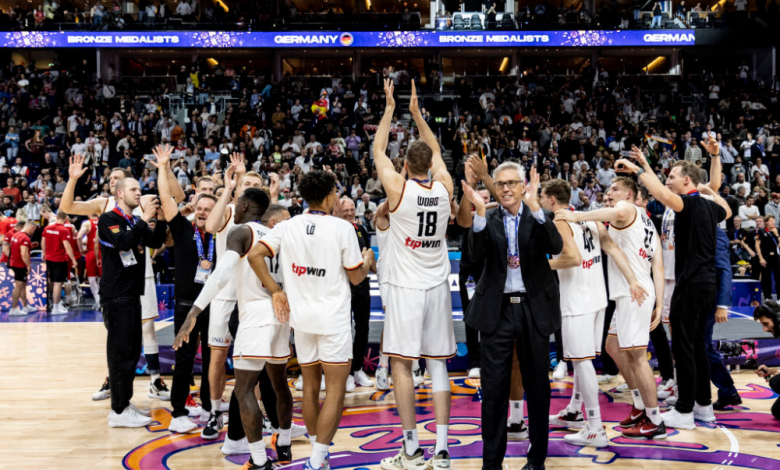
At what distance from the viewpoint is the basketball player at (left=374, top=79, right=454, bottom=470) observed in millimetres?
4695

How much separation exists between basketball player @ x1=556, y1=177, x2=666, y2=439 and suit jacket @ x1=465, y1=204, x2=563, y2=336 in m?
0.92

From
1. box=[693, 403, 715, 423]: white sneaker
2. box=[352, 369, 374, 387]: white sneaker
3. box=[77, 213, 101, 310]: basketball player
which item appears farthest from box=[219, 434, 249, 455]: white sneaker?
box=[77, 213, 101, 310]: basketball player

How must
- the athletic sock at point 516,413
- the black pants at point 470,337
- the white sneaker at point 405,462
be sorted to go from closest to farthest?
the white sneaker at point 405,462 < the athletic sock at point 516,413 < the black pants at point 470,337

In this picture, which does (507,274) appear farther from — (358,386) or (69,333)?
(69,333)

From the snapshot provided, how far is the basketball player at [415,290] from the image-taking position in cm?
470

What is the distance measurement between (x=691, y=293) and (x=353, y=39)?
23058 millimetres

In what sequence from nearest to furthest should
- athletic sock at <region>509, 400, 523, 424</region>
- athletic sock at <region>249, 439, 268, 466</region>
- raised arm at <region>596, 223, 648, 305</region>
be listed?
athletic sock at <region>249, 439, 268, 466</region>, raised arm at <region>596, 223, 648, 305</region>, athletic sock at <region>509, 400, 523, 424</region>

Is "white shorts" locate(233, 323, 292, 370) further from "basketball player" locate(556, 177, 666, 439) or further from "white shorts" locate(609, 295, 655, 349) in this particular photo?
"white shorts" locate(609, 295, 655, 349)

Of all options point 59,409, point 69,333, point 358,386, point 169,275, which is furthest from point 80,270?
point 358,386

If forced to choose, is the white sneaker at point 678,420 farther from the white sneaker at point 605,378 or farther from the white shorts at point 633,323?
the white sneaker at point 605,378

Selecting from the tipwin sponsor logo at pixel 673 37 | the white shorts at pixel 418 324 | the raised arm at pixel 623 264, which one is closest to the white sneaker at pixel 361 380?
the white shorts at pixel 418 324

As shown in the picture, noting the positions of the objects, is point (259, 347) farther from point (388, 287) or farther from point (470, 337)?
point (470, 337)

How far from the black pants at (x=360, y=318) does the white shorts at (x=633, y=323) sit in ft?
8.49

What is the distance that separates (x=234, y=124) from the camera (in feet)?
72.9
